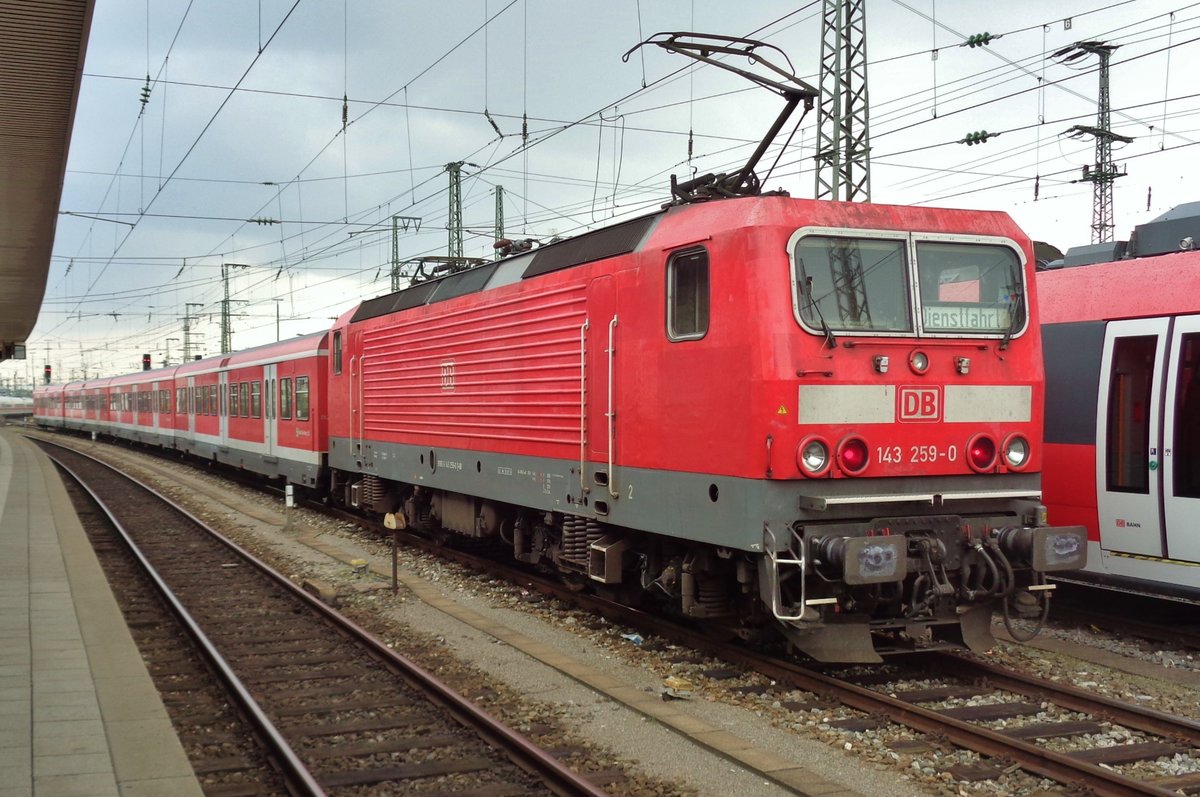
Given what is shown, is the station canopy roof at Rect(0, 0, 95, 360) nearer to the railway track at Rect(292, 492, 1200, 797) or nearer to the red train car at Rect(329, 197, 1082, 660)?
the red train car at Rect(329, 197, 1082, 660)

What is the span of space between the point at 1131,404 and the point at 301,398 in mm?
15382

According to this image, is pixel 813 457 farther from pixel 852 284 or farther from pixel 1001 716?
pixel 1001 716

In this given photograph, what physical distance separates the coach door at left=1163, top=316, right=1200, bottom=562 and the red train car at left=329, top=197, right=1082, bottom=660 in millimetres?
1813

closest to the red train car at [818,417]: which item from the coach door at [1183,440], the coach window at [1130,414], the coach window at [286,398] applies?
the coach door at [1183,440]

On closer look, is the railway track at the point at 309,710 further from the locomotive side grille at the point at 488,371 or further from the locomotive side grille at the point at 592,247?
the locomotive side grille at the point at 592,247

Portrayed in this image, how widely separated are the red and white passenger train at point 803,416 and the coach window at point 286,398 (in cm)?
1256

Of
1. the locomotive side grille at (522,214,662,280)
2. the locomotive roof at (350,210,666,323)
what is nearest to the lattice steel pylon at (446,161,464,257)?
the locomotive roof at (350,210,666,323)

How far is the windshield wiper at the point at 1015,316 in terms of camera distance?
7.79 meters

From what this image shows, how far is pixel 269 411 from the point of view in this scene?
2281cm

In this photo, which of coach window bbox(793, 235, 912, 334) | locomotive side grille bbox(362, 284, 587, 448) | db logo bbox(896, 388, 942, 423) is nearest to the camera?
coach window bbox(793, 235, 912, 334)

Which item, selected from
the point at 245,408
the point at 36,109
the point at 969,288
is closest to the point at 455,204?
the point at 245,408

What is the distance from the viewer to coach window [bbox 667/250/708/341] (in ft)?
25.4

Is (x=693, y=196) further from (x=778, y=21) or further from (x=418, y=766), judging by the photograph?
(x=778, y=21)

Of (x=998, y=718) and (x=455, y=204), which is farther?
(x=455, y=204)
